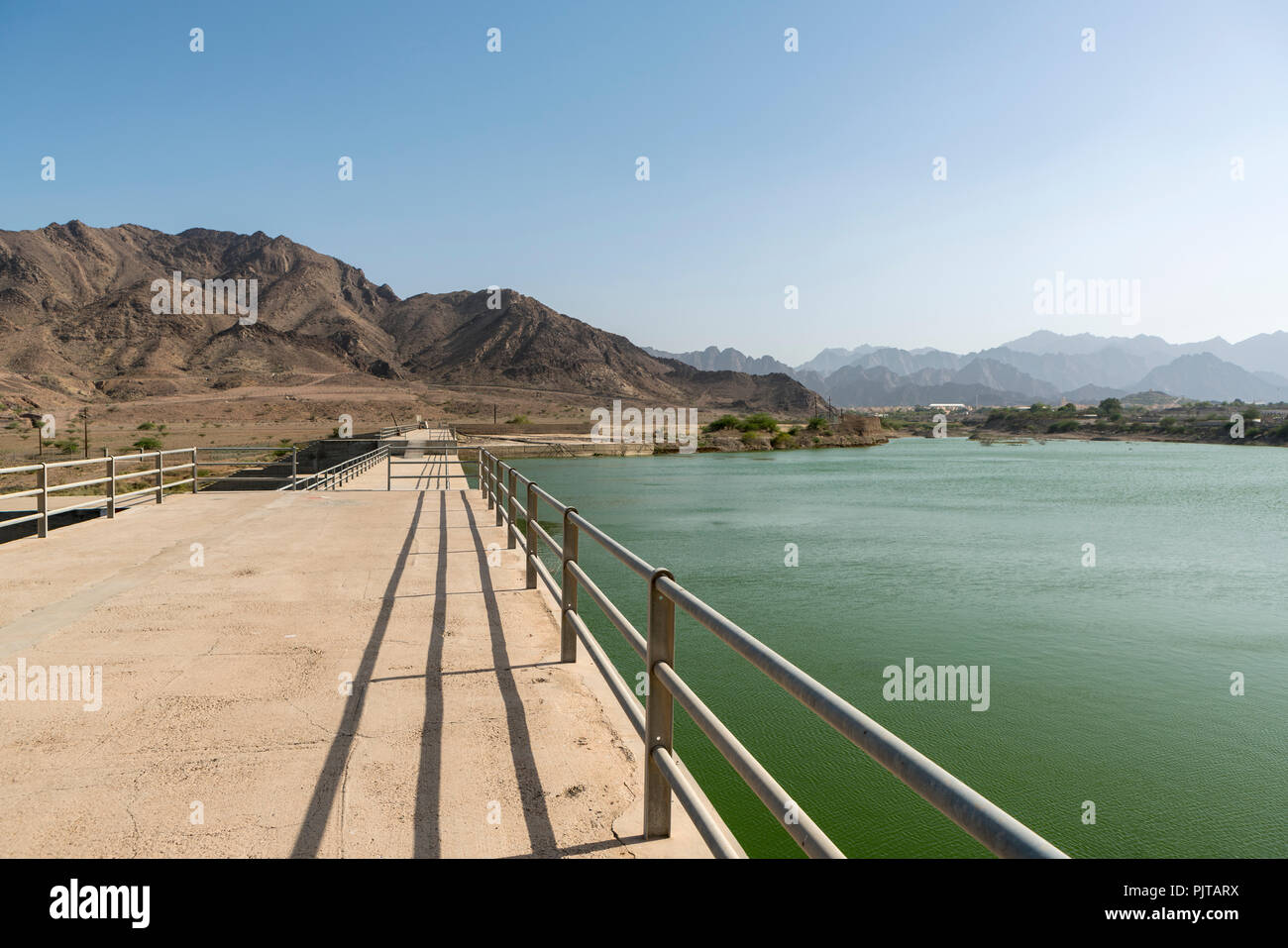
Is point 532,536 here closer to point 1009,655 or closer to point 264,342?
point 1009,655

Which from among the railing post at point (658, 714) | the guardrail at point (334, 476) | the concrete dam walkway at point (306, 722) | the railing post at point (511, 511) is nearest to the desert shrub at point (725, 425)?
the guardrail at point (334, 476)

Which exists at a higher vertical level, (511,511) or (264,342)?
(264,342)

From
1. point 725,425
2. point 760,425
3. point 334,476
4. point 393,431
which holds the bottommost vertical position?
point 334,476

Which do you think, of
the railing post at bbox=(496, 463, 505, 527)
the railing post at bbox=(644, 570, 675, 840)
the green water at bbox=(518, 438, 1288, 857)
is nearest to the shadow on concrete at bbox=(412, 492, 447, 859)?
the railing post at bbox=(644, 570, 675, 840)

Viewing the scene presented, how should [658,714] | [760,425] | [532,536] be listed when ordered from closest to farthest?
1. [658,714]
2. [532,536]
3. [760,425]

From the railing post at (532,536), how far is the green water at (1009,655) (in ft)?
6.23

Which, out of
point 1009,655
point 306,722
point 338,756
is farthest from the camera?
point 1009,655

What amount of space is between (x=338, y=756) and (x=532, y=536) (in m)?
3.45

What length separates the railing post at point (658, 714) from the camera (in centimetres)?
290

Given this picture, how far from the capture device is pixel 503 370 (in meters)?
153

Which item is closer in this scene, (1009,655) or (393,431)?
(1009,655)

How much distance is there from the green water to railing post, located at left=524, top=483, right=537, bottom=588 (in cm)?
190

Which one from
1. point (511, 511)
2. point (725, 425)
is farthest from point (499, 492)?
point (725, 425)

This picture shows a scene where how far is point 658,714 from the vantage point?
2922 millimetres
